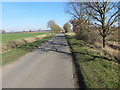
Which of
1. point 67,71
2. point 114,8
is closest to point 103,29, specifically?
point 114,8

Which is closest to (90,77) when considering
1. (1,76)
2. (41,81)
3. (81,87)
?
(81,87)

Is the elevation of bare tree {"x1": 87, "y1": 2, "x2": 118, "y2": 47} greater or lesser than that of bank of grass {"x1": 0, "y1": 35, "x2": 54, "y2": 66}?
greater

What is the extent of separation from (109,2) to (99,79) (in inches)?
437

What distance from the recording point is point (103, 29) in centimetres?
1365

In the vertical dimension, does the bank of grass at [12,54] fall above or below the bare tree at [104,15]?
below

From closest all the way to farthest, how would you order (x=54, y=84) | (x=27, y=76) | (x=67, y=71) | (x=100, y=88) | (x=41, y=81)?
(x=100, y=88) < (x=54, y=84) < (x=41, y=81) < (x=27, y=76) < (x=67, y=71)

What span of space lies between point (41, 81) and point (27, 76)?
0.93 metres

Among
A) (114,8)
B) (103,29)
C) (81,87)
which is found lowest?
(81,87)

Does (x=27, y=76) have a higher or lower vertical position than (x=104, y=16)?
lower

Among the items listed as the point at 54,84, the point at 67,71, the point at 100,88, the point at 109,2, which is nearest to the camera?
the point at 100,88

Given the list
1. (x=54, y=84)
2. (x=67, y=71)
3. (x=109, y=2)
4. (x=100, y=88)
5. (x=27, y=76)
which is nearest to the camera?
(x=100, y=88)

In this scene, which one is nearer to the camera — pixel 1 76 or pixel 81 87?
pixel 81 87

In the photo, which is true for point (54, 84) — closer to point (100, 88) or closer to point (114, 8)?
point (100, 88)

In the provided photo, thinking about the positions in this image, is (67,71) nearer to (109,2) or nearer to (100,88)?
(100,88)
